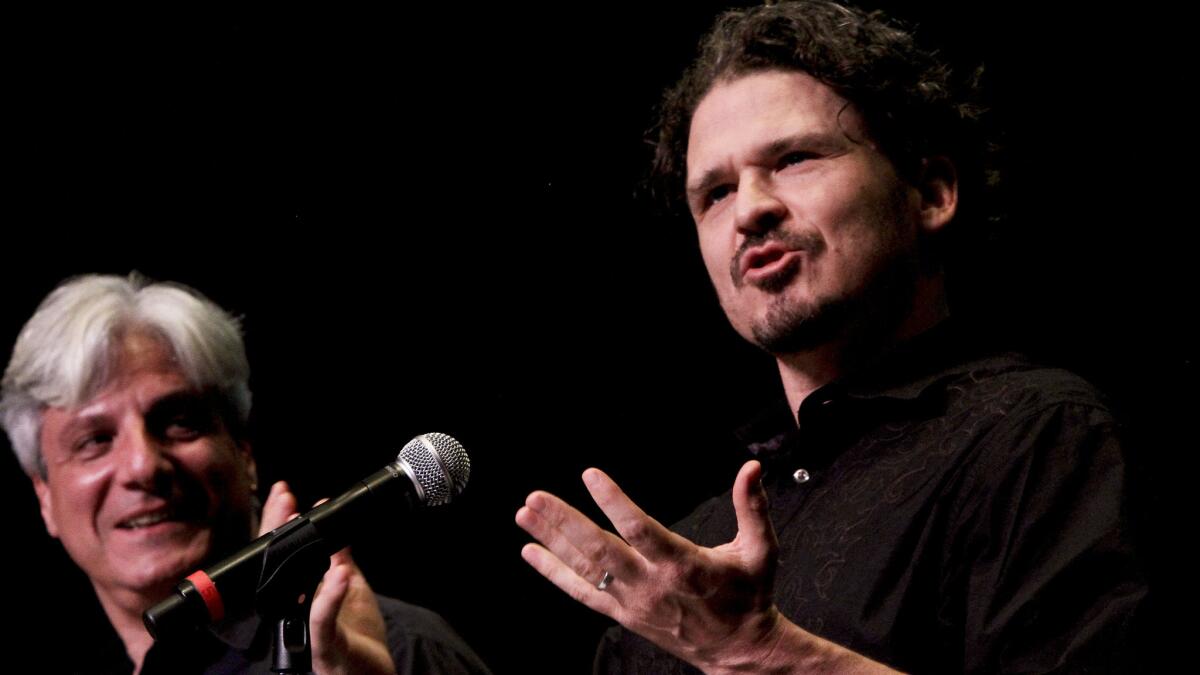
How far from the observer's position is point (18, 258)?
3016mm

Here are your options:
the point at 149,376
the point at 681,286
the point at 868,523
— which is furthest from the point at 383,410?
the point at 868,523

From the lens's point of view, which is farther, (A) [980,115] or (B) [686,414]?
(B) [686,414]

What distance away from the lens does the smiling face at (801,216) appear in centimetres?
180

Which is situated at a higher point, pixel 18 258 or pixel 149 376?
pixel 18 258

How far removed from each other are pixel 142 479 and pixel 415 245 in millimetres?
930

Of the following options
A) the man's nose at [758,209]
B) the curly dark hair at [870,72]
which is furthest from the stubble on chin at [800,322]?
the curly dark hair at [870,72]

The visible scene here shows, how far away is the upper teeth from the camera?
2.29m

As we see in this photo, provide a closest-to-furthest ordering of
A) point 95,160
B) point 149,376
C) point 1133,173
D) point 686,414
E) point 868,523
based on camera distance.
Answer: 1. point 868,523
2. point 1133,173
3. point 149,376
4. point 686,414
5. point 95,160

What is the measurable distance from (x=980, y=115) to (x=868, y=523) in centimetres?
115

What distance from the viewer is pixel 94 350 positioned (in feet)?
7.91

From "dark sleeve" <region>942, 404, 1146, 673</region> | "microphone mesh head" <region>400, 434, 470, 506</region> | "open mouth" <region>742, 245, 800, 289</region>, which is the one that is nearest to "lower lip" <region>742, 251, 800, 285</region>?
"open mouth" <region>742, 245, 800, 289</region>

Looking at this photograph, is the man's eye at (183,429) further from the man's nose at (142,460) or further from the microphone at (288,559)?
the microphone at (288,559)

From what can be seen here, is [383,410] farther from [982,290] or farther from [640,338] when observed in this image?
[982,290]

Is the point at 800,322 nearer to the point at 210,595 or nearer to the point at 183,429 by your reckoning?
the point at 210,595
